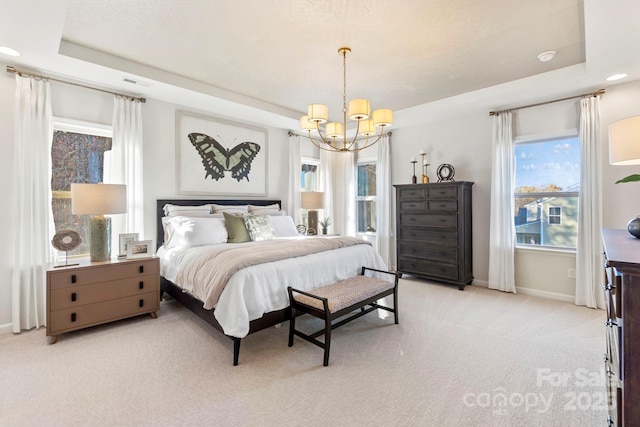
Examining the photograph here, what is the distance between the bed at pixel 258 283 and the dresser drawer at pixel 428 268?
1264mm

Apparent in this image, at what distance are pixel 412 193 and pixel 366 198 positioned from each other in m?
1.34

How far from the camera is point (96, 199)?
2844 millimetres

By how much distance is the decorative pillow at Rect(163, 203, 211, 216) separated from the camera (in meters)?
3.81

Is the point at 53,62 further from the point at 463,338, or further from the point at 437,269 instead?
the point at 437,269

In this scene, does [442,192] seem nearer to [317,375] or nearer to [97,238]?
[317,375]

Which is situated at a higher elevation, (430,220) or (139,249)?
(430,220)

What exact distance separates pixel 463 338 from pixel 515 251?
6.88 ft

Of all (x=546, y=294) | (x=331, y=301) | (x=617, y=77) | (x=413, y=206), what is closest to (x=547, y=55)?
(x=617, y=77)

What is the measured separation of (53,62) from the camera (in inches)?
112

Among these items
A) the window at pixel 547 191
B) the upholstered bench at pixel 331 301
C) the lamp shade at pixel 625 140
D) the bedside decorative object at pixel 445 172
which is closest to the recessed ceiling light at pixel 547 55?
the window at pixel 547 191

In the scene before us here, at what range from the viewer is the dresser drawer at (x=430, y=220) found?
169 inches

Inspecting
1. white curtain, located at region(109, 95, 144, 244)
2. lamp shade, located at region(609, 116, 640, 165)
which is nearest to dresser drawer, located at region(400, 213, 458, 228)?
lamp shade, located at region(609, 116, 640, 165)

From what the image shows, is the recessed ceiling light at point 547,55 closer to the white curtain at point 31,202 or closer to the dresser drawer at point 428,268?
the dresser drawer at point 428,268

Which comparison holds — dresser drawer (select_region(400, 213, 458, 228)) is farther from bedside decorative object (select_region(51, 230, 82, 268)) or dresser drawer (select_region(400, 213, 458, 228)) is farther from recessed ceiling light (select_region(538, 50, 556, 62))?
bedside decorative object (select_region(51, 230, 82, 268))
